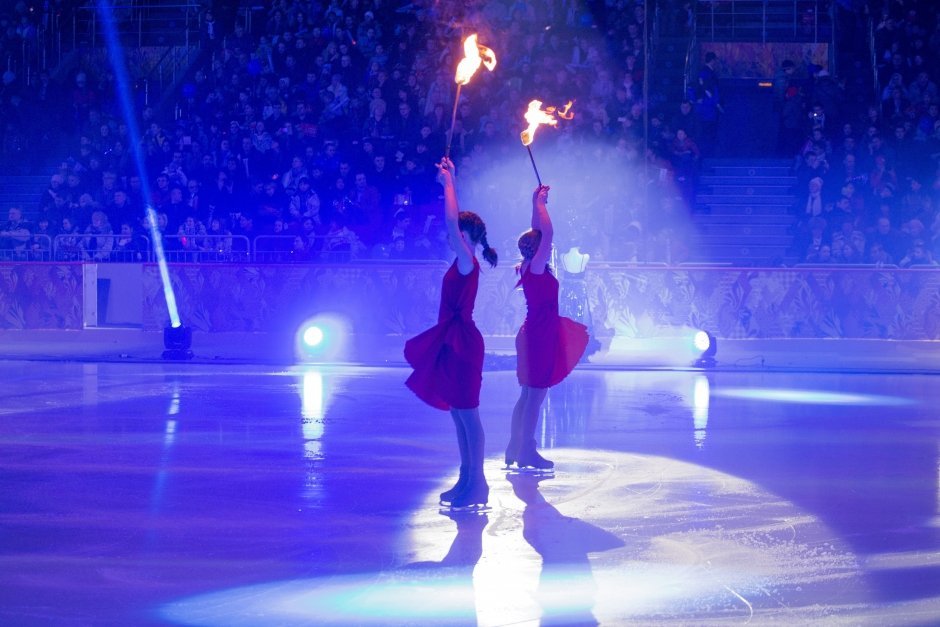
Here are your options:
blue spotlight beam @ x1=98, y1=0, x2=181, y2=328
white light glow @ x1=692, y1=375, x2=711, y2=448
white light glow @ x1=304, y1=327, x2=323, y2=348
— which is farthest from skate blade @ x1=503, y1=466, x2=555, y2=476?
white light glow @ x1=304, y1=327, x2=323, y2=348

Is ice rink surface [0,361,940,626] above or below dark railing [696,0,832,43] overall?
below

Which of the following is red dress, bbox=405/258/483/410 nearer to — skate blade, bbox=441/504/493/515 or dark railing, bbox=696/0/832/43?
skate blade, bbox=441/504/493/515

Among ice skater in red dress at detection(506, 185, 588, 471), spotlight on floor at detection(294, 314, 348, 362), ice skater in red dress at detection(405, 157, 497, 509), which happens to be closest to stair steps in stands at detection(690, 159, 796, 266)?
spotlight on floor at detection(294, 314, 348, 362)

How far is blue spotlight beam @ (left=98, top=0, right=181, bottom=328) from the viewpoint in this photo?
1947 centimetres

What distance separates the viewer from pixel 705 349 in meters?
16.0

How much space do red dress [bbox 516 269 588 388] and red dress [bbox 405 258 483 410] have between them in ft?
3.40

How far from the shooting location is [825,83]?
22422 millimetres

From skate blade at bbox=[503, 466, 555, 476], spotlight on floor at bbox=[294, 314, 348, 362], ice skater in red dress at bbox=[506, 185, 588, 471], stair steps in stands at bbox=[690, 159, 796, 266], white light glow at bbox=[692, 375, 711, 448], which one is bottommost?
skate blade at bbox=[503, 466, 555, 476]

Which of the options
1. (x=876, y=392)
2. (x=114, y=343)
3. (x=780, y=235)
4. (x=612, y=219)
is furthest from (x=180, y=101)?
(x=876, y=392)

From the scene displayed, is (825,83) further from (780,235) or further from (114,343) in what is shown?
(114,343)

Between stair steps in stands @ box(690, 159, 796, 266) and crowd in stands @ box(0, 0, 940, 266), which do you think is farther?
stair steps in stands @ box(690, 159, 796, 266)

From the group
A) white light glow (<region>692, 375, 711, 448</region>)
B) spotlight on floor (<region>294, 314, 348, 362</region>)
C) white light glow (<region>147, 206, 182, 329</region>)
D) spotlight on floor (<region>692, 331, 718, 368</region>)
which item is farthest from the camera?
white light glow (<region>147, 206, 182, 329</region>)

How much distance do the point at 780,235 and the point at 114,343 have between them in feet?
38.4

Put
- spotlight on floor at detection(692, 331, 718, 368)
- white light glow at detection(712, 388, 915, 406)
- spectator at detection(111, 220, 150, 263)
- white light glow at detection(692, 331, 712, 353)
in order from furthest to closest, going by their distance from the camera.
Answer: spectator at detection(111, 220, 150, 263) < white light glow at detection(692, 331, 712, 353) < spotlight on floor at detection(692, 331, 718, 368) < white light glow at detection(712, 388, 915, 406)
